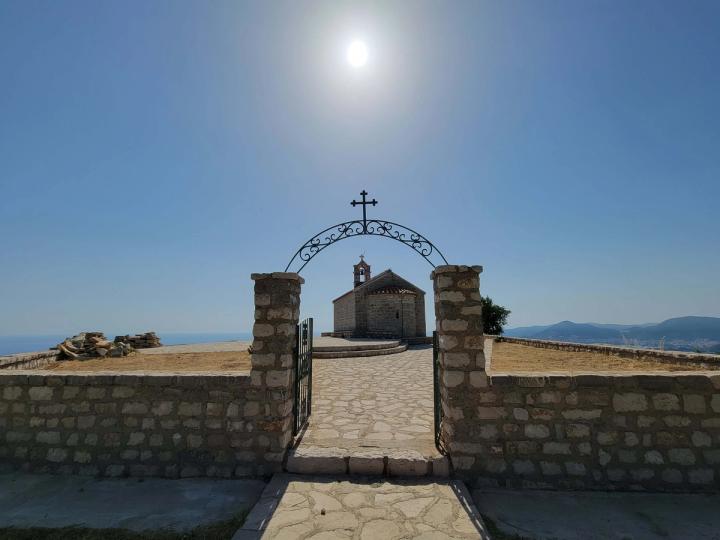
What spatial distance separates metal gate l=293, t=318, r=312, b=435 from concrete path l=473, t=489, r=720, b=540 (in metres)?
2.85

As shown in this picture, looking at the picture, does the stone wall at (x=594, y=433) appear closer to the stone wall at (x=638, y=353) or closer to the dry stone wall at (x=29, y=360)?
the stone wall at (x=638, y=353)

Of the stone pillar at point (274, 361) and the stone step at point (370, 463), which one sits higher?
the stone pillar at point (274, 361)

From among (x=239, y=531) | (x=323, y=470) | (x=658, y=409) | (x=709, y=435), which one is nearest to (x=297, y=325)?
(x=323, y=470)

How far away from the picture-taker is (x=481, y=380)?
4.47m

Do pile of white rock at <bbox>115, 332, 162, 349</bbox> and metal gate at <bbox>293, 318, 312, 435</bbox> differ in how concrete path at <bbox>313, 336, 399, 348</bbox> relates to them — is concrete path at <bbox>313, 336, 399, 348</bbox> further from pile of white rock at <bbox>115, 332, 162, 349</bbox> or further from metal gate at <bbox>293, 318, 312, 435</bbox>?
metal gate at <bbox>293, 318, 312, 435</bbox>

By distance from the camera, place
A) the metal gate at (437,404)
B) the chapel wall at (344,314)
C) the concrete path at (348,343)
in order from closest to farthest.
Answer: the metal gate at (437,404) → the concrete path at (348,343) → the chapel wall at (344,314)

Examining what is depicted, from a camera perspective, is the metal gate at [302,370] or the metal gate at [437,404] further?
the metal gate at [302,370]

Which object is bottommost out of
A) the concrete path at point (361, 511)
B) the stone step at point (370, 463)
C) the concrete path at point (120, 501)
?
the concrete path at point (120, 501)

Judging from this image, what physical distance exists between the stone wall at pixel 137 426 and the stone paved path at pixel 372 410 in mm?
1074

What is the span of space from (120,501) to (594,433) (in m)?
6.11

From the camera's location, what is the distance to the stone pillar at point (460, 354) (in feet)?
14.5

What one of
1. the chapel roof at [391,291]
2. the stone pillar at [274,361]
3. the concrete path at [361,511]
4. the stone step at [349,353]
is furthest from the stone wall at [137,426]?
the chapel roof at [391,291]

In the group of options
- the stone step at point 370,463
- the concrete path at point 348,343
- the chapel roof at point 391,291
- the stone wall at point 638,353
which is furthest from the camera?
the chapel roof at point 391,291

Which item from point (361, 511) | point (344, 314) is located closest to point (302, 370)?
point (361, 511)
